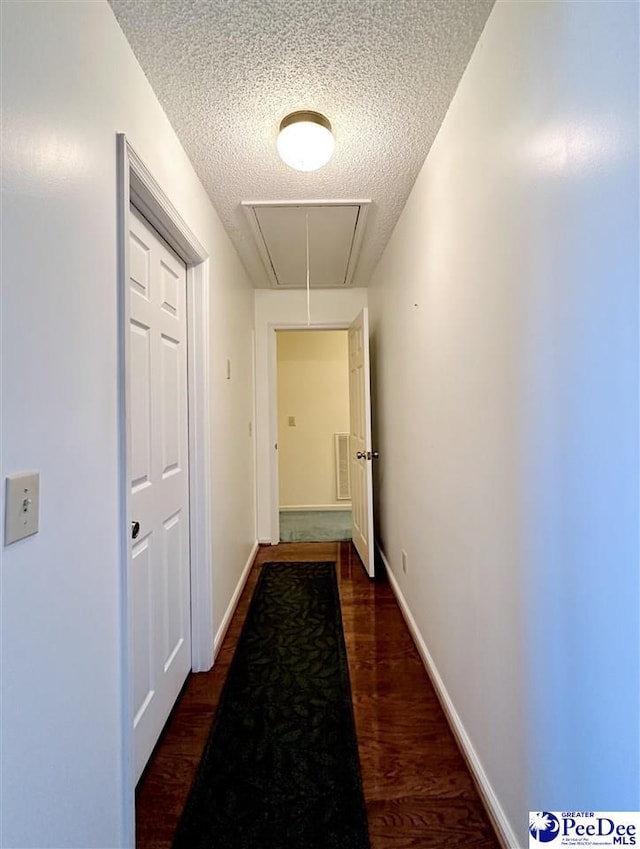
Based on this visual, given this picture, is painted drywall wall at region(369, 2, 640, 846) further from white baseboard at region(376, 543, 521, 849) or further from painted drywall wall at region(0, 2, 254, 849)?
painted drywall wall at region(0, 2, 254, 849)

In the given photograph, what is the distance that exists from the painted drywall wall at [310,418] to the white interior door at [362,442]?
1.32 metres

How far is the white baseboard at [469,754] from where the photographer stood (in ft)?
3.60

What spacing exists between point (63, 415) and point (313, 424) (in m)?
4.04

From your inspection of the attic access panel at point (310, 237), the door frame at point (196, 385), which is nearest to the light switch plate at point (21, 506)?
the door frame at point (196, 385)

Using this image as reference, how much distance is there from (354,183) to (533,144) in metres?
1.24

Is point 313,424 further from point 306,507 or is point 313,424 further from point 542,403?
point 542,403

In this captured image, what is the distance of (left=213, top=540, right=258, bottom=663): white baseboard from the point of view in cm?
202

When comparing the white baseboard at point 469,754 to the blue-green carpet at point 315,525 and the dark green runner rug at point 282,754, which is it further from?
the blue-green carpet at point 315,525

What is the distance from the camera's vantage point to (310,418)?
4.86m

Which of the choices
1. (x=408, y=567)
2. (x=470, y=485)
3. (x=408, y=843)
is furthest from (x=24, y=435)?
(x=408, y=567)

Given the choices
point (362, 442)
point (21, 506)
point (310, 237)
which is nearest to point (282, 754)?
point (21, 506)

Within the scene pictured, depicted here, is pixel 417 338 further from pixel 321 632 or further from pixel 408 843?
pixel 408 843

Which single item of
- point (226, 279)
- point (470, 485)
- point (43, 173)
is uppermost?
point (226, 279)

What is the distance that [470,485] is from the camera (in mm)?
1334
